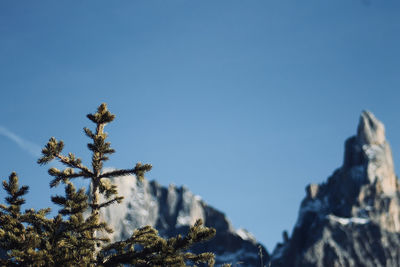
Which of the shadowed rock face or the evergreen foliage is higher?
the shadowed rock face

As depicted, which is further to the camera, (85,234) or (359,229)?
(359,229)

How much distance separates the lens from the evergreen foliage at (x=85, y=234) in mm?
11906

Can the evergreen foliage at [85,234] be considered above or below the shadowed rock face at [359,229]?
below

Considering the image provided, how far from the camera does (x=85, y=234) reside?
12789 millimetres

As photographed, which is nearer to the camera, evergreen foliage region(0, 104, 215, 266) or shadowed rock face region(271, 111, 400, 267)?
evergreen foliage region(0, 104, 215, 266)

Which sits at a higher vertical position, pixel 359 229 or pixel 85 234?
pixel 359 229

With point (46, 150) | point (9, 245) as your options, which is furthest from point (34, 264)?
point (46, 150)

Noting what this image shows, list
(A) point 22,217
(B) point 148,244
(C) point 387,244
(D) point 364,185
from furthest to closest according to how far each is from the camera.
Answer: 1. (D) point 364,185
2. (C) point 387,244
3. (A) point 22,217
4. (B) point 148,244

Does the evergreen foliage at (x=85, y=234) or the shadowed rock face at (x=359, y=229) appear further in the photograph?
the shadowed rock face at (x=359, y=229)

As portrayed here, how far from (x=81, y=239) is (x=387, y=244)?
18033cm

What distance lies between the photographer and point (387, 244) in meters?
177

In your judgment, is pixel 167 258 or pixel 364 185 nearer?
pixel 167 258

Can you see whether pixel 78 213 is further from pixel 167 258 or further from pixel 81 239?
pixel 167 258

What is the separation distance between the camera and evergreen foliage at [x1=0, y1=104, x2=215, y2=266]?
11.9 metres
